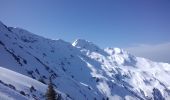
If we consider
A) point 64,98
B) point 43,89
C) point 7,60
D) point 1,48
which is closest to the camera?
point 43,89

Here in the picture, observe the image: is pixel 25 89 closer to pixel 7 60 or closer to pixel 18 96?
pixel 18 96

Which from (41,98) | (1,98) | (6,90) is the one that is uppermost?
(41,98)

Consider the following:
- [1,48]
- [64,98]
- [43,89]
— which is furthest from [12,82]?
[1,48]

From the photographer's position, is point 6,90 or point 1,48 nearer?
point 6,90

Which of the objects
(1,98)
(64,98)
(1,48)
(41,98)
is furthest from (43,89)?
(1,48)

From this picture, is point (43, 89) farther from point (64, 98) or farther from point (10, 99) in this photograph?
point (10, 99)

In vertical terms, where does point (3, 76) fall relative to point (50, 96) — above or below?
above

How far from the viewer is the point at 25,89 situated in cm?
7188

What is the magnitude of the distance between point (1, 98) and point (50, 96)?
30.4 feet

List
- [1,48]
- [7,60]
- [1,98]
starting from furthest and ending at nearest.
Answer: [1,48]
[7,60]
[1,98]

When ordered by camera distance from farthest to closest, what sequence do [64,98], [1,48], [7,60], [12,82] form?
[1,48] → [7,60] → [64,98] → [12,82]

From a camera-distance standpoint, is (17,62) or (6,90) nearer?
(6,90)

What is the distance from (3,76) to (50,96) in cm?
2885

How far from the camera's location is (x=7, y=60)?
148375mm
